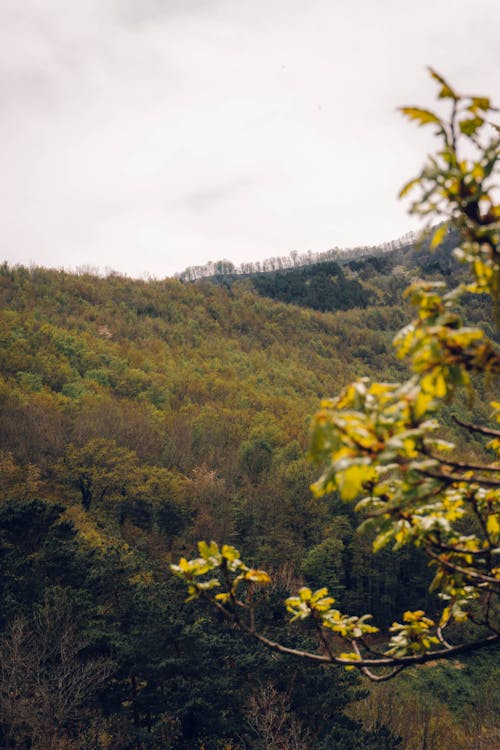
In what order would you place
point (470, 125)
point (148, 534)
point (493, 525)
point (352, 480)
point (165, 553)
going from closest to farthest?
point (352, 480)
point (470, 125)
point (493, 525)
point (165, 553)
point (148, 534)

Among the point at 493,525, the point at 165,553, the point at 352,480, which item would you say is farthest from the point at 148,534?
the point at 352,480

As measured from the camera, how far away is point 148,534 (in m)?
37.6

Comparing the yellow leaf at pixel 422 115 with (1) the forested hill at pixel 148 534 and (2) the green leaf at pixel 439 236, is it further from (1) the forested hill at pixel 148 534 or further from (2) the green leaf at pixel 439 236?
(1) the forested hill at pixel 148 534

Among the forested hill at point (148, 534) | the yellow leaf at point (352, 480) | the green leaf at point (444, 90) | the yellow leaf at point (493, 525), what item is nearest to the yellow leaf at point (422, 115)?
the green leaf at point (444, 90)

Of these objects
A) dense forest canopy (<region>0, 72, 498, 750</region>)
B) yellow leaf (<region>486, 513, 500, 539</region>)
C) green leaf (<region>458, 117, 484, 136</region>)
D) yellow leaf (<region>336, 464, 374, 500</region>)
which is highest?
green leaf (<region>458, 117, 484, 136</region>)

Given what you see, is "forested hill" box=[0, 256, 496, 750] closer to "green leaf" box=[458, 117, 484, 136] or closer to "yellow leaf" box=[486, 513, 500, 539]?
"yellow leaf" box=[486, 513, 500, 539]

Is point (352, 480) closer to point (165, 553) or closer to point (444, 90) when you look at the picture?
point (444, 90)

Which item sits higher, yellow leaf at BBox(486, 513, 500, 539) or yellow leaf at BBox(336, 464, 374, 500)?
yellow leaf at BBox(336, 464, 374, 500)

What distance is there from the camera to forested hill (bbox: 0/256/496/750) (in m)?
15.8

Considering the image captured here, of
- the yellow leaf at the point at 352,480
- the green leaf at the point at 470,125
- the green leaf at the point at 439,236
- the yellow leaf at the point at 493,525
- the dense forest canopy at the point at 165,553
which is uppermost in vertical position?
the green leaf at the point at 470,125

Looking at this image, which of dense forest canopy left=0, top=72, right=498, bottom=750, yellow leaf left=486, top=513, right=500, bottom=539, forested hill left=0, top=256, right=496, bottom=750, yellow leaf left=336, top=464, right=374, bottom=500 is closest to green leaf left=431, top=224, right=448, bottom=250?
dense forest canopy left=0, top=72, right=498, bottom=750

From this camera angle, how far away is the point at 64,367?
64125mm

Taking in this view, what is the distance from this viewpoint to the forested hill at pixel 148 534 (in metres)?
15.8

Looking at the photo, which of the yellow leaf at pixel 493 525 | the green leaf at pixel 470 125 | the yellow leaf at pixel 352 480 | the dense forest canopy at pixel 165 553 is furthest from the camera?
the dense forest canopy at pixel 165 553
